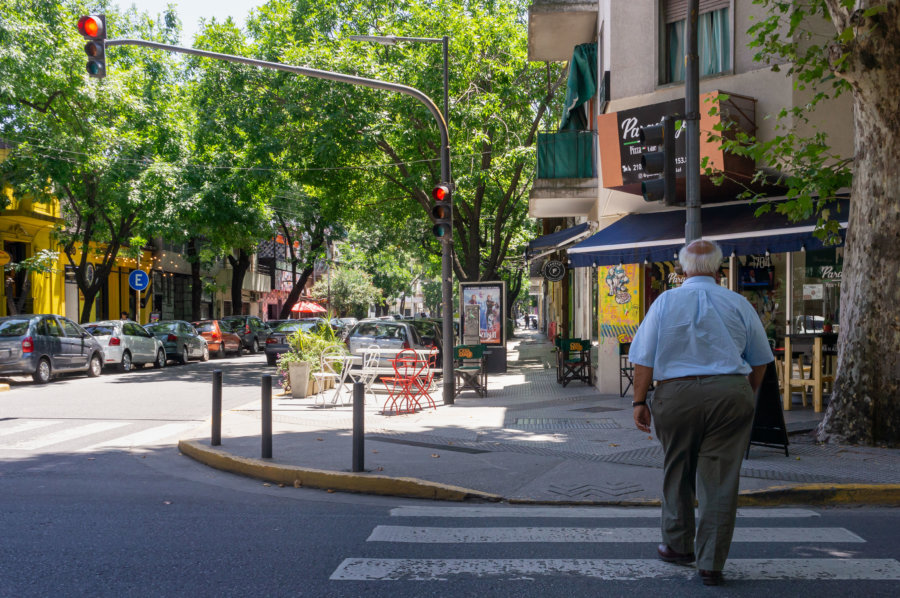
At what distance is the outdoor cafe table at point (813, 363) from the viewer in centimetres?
1142

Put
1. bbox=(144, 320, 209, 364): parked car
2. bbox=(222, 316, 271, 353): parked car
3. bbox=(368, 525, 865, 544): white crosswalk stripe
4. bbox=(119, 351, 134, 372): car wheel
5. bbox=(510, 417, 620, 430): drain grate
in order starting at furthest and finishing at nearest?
bbox=(222, 316, 271, 353): parked car < bbox=(144, 320, 209, 364): parked car < bbox=(119, 351, 134, 372): car wheel < bbox=(510, 417, 620, 430): drain grate < bbox=(368, 525, 865, 544): white crosswalk stripe

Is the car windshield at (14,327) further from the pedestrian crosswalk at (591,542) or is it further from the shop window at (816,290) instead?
the shop window at (816,290)

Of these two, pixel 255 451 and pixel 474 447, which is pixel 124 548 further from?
pixel 474 447

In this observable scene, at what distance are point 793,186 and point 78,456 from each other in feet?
28.5

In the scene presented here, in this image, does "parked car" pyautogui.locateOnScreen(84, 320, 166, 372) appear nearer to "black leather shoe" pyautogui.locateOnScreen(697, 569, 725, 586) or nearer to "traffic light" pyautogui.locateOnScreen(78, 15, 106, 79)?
"traffic light" pyautogui.locateOnScreen(78, 15, 106, 79)

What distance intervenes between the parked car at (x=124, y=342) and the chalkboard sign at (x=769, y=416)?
61.4 feet

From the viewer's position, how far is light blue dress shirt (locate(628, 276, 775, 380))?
4367 mm

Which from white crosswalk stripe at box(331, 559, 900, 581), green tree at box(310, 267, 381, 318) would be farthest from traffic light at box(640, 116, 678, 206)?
green tree at box(310, 267, 381, 318)

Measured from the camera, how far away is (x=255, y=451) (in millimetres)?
8750

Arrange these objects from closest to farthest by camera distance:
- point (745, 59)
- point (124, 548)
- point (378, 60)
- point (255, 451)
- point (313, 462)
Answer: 1. point (124, 548)
2. point (313, 462)
3. point (255, 451)
4. point (745, 59)
5. point (378, 60)

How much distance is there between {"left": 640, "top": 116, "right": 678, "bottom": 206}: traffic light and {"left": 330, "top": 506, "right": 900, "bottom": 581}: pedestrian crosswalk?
3.60 metres

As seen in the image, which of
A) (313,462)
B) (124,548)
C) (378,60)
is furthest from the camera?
(378,60)

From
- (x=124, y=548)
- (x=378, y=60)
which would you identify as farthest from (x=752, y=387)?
(x=378, y=60)

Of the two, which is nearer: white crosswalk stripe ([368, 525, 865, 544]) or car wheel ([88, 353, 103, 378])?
white crosswalk stripe ([368, 525, 865, 544])
